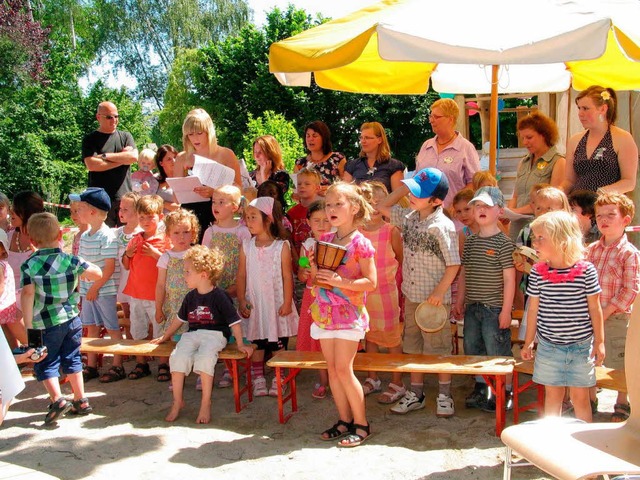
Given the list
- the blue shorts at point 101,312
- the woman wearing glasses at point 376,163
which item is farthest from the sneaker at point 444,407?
the blue shorts at point 101,312

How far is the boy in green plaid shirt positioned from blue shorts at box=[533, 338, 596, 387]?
3.14 m

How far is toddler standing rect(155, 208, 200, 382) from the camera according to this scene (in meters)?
5.27

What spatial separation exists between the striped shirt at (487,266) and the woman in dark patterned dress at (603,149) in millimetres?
1059

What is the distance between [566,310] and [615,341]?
185 cm

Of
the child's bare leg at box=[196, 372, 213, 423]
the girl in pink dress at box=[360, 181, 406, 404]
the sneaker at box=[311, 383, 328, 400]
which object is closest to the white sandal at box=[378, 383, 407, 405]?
the girl in pink dress at box=[360, 181, 406, 404]

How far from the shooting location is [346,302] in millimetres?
4152

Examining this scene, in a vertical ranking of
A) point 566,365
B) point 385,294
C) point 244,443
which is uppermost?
point 385,294

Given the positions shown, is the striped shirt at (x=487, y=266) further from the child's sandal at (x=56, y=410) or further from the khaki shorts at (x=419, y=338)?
the child's sandal at (x=56, y=410)

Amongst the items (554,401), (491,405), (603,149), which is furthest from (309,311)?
(603,149)

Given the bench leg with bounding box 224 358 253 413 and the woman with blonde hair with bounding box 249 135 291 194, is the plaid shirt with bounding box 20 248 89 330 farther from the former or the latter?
the woman with blonde hair with bounding box 249 135 291 194

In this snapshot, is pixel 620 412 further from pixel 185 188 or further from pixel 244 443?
pixel 185 188

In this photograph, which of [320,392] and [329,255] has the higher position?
[329,255]

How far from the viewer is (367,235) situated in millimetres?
4824

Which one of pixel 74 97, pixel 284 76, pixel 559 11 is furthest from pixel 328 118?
pixel 559 11
